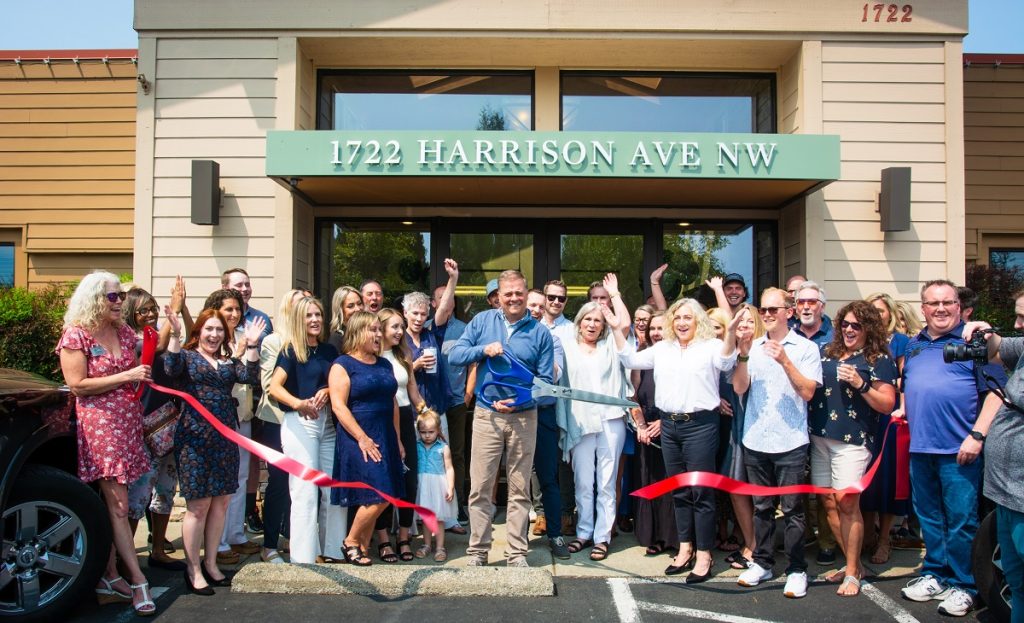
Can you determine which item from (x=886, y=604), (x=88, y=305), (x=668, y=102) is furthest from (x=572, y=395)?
(x=668, y=102)

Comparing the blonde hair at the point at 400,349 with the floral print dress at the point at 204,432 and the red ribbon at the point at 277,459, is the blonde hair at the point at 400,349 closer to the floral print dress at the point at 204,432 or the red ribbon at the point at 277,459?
the red ribbon at the point at 277,459

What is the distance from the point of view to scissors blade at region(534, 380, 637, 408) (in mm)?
5180

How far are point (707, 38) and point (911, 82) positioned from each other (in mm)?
2116

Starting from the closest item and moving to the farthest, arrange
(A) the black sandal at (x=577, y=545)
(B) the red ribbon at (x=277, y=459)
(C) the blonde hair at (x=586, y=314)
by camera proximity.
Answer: (B) the red ribbon at (x=277, y=459) < (A) the black sandal at (x=577, y=545) < (C) the blonde hair at (x=586, y=314)

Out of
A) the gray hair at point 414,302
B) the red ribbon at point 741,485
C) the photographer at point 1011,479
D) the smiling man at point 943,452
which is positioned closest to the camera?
the photographer at point 1011,479

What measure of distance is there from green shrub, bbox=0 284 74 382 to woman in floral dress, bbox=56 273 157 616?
3895 mm

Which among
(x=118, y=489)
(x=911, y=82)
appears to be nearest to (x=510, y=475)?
(x=118, y=489)

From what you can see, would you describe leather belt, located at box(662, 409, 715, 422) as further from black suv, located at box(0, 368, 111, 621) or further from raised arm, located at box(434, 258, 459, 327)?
black suv, located at box(0, 368, 111, 621)

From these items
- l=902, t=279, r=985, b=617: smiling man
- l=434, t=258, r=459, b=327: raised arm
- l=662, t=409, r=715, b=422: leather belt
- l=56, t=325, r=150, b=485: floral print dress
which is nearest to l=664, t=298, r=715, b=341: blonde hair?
l=662, t=409, r=715, b=422: leather belt

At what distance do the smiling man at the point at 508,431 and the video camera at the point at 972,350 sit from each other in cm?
248

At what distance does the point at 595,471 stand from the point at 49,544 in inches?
142

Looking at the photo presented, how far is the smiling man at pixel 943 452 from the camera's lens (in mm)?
4703

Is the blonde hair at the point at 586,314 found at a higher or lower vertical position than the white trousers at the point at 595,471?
higher

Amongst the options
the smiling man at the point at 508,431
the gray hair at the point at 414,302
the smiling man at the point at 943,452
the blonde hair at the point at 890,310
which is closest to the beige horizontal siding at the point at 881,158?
the blonde hair at the point at 890,310
